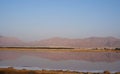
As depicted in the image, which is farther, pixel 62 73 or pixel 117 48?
pixel 117 48

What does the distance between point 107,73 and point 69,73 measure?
2391 millimetres

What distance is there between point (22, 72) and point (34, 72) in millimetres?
770

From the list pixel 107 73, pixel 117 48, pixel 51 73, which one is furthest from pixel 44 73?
pixel 117 48

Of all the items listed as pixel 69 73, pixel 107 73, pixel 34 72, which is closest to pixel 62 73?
pixel 69 73

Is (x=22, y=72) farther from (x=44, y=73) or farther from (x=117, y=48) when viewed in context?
(x=117, y=48)

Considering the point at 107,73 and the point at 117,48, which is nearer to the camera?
the point at 107,73

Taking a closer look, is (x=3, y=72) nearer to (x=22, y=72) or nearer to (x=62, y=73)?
(x=22, y=72)

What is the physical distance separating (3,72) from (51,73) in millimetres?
2994

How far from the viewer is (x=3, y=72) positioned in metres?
16.4

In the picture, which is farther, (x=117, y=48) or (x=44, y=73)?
(x=117, y=48)

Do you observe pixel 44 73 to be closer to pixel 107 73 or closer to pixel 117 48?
pixel 107 73

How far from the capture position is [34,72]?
16.4 m

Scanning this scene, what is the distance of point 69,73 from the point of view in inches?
662

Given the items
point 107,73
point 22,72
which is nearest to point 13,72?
point 22,72
